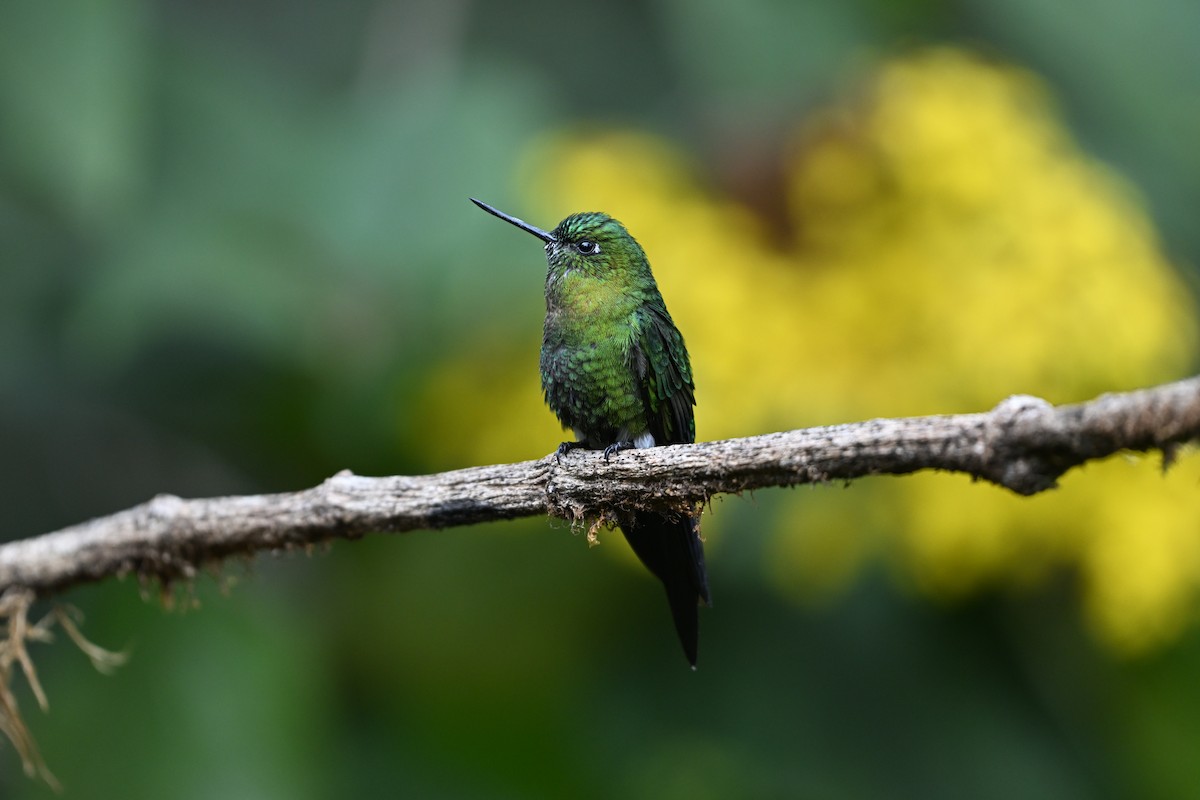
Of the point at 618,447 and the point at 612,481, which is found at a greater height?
the point at 618,447

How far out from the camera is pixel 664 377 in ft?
11.8

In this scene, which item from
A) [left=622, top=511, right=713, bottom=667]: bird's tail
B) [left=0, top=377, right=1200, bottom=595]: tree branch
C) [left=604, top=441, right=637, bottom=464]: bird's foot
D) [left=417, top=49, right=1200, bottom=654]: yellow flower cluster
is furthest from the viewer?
[left=417, top=49, right=1200, bottom=654]: yellow flower cluster

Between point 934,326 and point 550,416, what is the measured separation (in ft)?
4.00

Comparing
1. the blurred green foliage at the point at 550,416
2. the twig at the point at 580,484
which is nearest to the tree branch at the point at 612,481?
the twig at the point at 580,484

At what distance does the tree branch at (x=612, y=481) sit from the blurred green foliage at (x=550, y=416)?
104 centimetres

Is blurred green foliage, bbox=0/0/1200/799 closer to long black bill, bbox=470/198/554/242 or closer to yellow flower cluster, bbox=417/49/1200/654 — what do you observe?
yellow flower cluster, bbox=417/49/1200/654

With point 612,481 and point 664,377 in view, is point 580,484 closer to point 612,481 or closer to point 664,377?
point 612,481

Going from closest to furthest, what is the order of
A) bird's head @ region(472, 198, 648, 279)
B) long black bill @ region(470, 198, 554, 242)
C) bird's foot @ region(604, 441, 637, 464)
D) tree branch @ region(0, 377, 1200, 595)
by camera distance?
tree branch @ region(0, 377, 1200, 595) < bird's foot @ region(604, 441, 637, 464) < long black bill @ region(470, 198, 554, 242) < bird's head @ region(472, 198, 648, 279)

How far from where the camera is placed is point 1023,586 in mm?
4047

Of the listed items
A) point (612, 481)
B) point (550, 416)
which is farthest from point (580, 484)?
point (550, 416)

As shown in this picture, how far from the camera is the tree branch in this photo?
1.88 meters

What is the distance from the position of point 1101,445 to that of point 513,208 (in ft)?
8.83

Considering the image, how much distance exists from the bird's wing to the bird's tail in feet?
1.88

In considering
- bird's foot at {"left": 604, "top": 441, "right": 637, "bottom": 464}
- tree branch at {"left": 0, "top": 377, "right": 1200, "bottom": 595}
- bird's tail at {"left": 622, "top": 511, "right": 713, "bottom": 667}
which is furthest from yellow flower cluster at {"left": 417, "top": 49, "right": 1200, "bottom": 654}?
tree branch at {"left": 0, "top": 377, "right": 1200, "bottom": 595}
